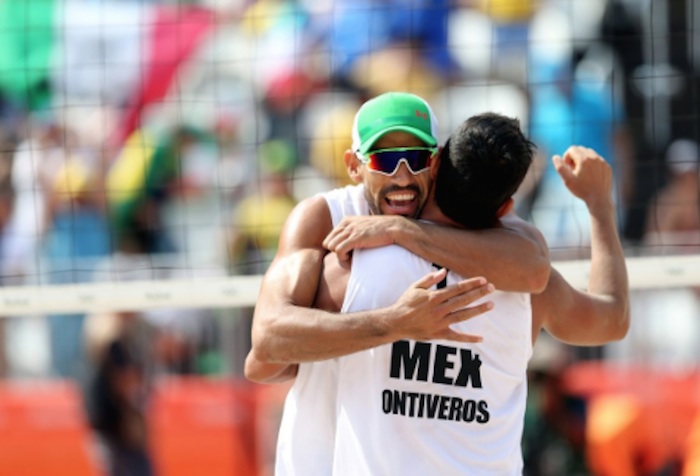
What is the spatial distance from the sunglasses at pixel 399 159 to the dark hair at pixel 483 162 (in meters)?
0.04

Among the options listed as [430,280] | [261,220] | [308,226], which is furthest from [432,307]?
[261,220]

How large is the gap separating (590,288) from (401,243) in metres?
0.74

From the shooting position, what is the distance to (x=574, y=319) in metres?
3.63

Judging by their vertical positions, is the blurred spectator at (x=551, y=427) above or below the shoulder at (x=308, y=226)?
below

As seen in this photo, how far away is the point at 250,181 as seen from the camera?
794 centimetres

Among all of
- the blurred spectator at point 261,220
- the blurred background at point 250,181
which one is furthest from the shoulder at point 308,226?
the blurred spectator at point 261,220

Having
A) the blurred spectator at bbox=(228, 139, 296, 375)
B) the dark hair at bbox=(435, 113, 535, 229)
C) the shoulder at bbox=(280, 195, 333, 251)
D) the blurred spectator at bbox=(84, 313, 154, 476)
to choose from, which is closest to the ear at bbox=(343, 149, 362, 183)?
the shoulder at bbox=(280, 195, 333, 251)

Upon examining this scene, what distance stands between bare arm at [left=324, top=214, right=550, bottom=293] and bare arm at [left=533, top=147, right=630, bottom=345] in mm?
232

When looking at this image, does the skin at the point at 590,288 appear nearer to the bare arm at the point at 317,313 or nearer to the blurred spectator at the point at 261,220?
the bare arm at the point at 317,313

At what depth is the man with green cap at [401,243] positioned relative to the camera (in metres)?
3.13

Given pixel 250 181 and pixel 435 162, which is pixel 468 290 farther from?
pixel 250 181

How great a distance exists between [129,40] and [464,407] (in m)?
6.00

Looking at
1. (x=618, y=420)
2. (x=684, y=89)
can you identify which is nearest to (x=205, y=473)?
(x=618, y=420)

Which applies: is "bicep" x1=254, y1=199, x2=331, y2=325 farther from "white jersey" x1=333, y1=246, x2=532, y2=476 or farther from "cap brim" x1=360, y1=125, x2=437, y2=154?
"cap brim" x1=360, y1=125, x2=437, y2=154
